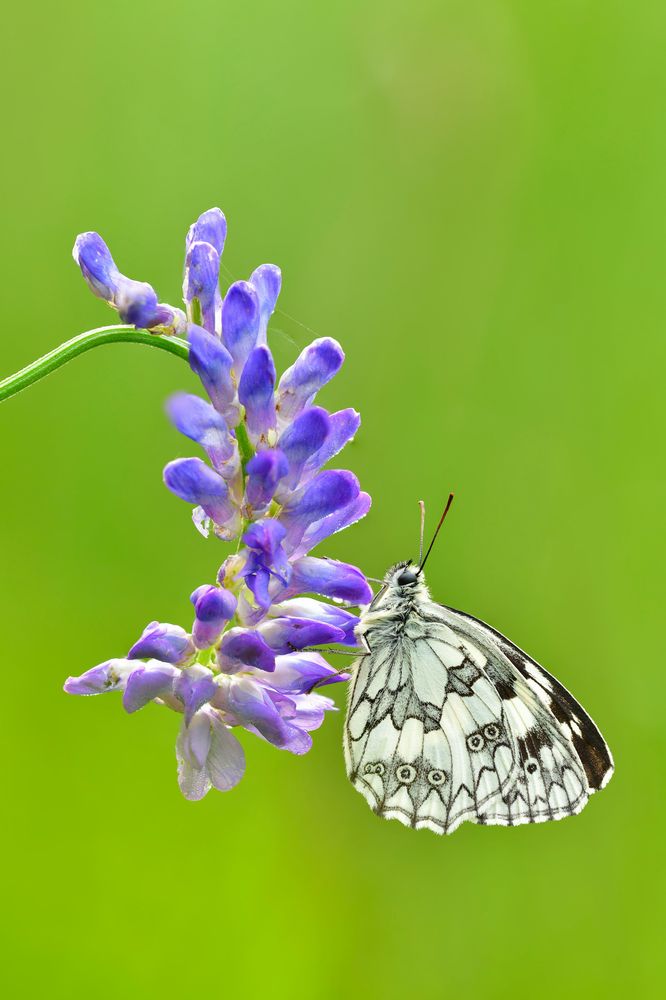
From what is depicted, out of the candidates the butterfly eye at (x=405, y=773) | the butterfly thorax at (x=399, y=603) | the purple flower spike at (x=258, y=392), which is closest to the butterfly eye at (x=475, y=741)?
the butterfly eye at (x=405, y=773)

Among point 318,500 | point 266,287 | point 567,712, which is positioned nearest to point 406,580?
point 567,712

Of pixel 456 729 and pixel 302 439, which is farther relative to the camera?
pixel 456 729

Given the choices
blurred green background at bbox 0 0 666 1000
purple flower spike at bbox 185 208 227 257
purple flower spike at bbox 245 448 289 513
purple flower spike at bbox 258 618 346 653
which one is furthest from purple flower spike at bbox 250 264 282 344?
blurred green background at bbox 0 0 666 1000

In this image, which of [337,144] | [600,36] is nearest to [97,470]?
[337,144]

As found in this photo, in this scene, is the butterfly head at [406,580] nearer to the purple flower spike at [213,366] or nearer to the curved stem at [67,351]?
the purple flower spike at [213,366]

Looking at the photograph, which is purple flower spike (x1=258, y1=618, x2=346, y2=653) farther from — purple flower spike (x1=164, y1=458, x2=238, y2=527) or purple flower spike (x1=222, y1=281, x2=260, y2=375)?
purple flower spike (x1=222, y1=281, x2=260, y2=375)

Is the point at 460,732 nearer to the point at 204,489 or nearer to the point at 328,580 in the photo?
the point at 328,580

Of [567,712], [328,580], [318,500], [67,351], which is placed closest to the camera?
[67,351]
